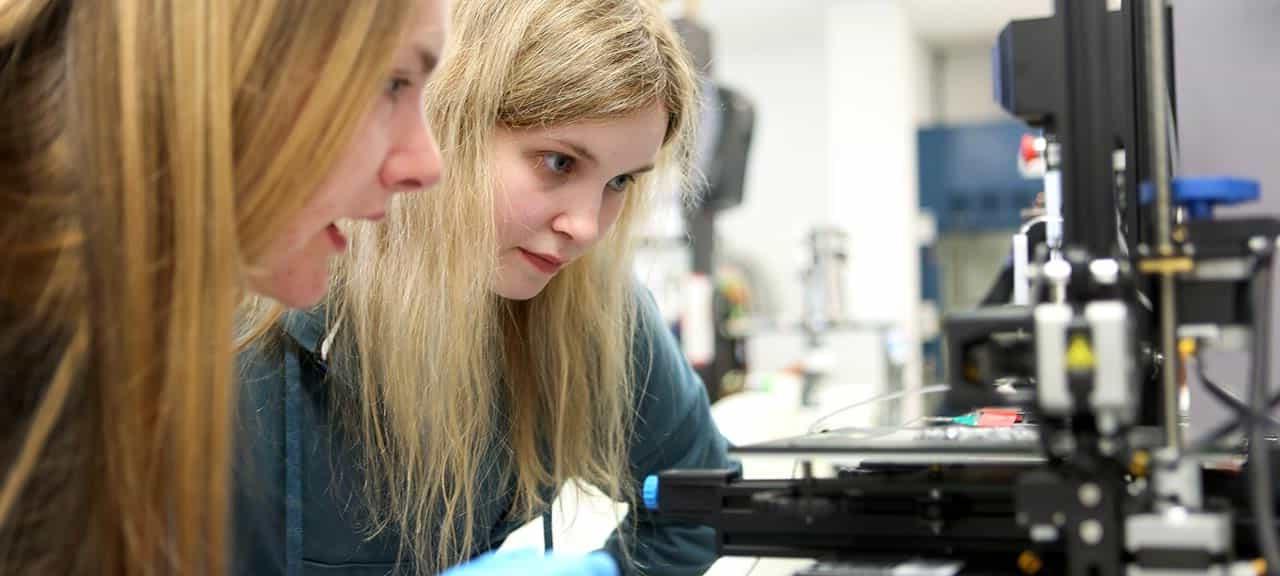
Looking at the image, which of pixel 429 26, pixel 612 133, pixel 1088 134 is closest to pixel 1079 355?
pixel 1088 134

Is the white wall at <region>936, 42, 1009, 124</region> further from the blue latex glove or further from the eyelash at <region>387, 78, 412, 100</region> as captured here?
the blue latex glove

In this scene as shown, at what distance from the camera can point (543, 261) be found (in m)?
1.14

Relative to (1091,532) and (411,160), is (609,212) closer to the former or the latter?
(411,160)

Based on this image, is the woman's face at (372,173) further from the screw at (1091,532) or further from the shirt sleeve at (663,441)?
the shirt sleeve at (663,441)

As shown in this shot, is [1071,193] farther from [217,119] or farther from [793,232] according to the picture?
[793,232]

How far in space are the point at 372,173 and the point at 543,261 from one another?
0.41 meters

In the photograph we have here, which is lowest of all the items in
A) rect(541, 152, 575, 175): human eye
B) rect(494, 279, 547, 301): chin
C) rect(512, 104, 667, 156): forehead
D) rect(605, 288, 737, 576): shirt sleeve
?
rect(605, 288, 737, 576): shirt sleeve

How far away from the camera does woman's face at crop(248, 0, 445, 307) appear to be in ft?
2.32

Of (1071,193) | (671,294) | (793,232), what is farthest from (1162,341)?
(793,232)

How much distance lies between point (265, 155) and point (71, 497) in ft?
0.74

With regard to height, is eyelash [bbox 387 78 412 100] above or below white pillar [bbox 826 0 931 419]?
below

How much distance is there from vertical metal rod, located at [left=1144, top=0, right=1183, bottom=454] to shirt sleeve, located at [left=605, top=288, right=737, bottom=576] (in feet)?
2.32

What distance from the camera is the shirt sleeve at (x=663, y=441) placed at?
1.26m

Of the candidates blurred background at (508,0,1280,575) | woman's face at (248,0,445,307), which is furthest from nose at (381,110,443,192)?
blurred background at (508,0,1280,575)
